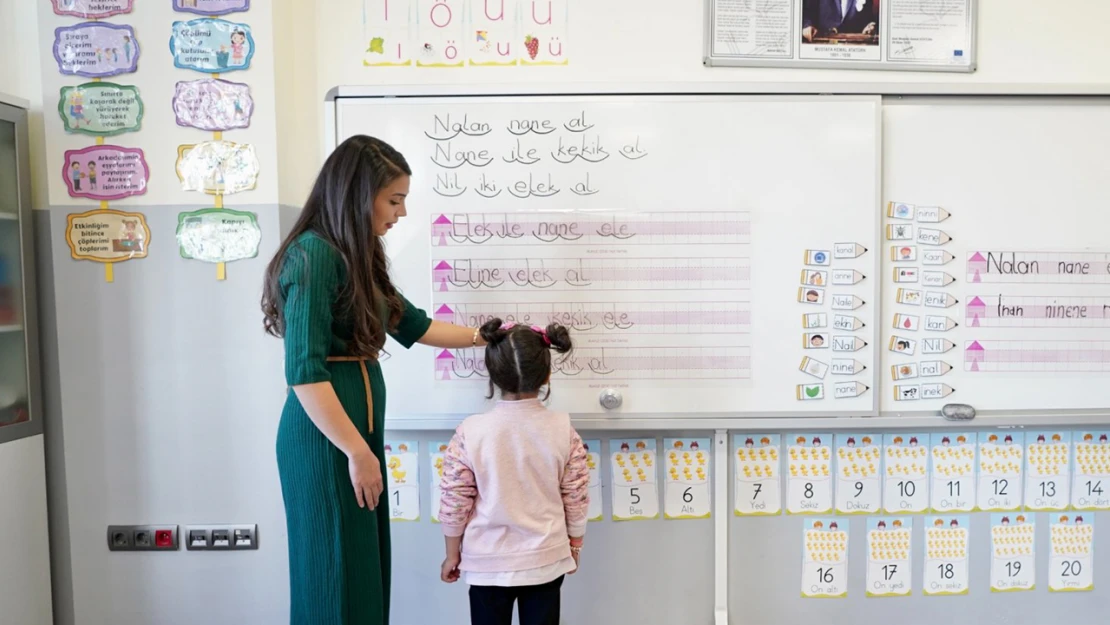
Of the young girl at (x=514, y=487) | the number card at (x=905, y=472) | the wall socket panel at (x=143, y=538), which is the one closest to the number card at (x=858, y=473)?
the number card at (x=905, y=472)

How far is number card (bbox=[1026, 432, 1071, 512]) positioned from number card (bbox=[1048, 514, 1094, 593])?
0.09m

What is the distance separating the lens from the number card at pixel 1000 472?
1936 millimetres

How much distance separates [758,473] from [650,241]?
775 millimetres

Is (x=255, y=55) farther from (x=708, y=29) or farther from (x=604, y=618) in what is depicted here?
(x=604, y=618)

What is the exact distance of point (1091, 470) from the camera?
1.95m

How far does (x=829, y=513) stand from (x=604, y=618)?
76 cm

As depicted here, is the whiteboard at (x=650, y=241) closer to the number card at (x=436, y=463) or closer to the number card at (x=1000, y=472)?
the number card at (x=436, y=463)

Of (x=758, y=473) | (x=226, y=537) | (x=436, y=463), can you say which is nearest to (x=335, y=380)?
(x=436, y=463)

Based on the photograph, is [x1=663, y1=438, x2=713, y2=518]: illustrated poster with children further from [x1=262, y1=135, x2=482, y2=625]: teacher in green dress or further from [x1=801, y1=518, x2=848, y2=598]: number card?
[x1=262, y1=135, x2=482, y2=625]: teacher in green dress

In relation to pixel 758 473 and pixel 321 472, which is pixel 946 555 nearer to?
pixel 758 473

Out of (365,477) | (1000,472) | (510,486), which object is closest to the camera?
(365,477)

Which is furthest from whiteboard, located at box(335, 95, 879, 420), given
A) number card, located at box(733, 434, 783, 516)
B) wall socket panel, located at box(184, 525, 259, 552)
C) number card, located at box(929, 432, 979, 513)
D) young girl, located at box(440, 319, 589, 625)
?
wall socket panel, located at box(184, 525, 259, 552)

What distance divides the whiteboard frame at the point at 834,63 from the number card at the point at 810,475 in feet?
3.63

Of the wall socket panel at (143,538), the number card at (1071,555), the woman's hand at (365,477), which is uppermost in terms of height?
the woman's hand at (365,477)
